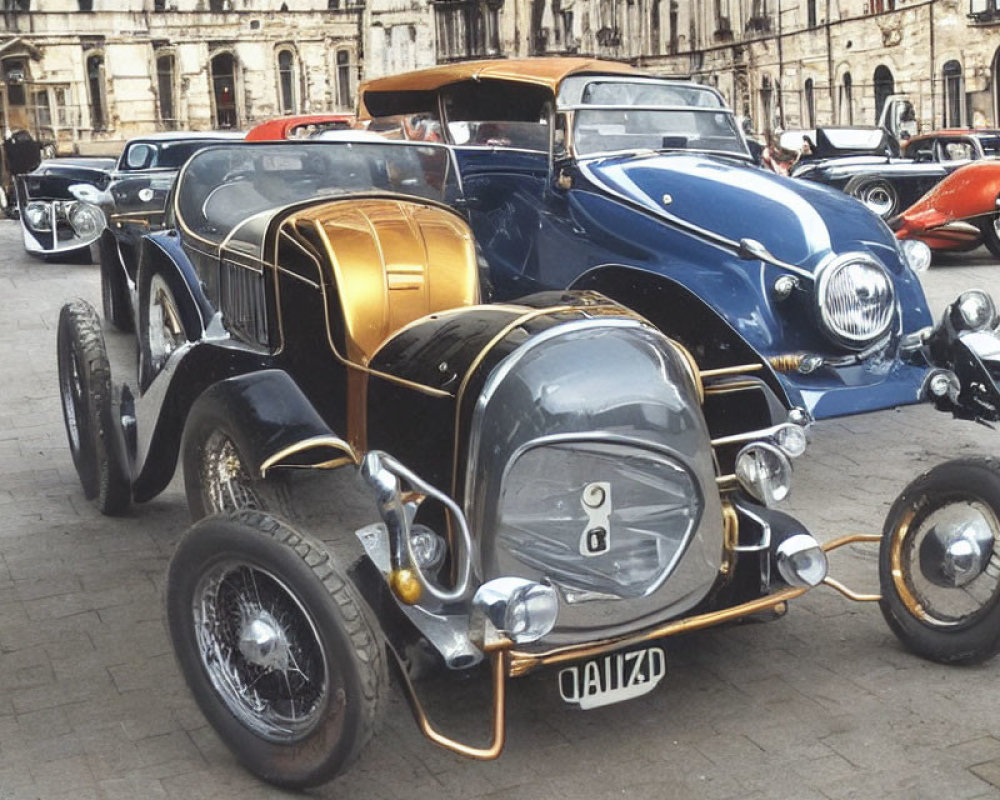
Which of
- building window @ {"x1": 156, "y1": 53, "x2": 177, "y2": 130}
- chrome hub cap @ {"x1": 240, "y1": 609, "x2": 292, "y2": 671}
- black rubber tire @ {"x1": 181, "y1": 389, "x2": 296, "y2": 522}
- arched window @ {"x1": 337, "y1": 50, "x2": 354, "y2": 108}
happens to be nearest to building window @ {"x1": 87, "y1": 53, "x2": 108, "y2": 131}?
building window @ {"x1": 156, "y1": 53, "x2": 177, "y2": 130}

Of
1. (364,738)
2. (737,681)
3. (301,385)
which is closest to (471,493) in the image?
(364,738)

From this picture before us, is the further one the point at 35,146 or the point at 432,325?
the point at 35,146

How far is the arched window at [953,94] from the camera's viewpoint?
3173 centimetres

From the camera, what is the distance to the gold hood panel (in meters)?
4.97

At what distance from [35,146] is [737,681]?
24.6 m

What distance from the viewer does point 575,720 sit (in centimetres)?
418

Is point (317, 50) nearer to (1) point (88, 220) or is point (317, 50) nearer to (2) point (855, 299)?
(1) point (88, 220)

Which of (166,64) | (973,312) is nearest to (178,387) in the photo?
(973,312)

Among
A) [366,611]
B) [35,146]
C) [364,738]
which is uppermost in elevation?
[35,146]

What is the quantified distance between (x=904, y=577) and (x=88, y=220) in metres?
5.24

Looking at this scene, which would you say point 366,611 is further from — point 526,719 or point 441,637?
point 526,719

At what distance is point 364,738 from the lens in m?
3.50

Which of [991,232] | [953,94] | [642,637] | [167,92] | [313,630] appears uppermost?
[167,92]

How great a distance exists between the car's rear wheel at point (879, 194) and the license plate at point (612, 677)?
13.0m
